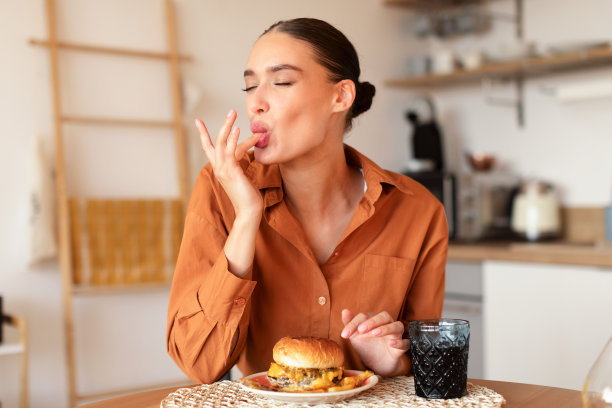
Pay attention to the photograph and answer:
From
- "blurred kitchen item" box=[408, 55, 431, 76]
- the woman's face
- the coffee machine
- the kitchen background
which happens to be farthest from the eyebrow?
"blurred kitchen item" box=[408, 55, 431, 76]

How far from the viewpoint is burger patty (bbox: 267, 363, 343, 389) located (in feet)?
3.22

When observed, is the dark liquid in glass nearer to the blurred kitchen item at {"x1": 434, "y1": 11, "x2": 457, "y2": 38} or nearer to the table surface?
the table surface

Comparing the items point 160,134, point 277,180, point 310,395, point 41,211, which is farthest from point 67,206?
point 310,395

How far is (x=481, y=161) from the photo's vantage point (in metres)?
3.38

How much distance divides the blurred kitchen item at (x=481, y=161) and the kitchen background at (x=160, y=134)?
0.11 meters

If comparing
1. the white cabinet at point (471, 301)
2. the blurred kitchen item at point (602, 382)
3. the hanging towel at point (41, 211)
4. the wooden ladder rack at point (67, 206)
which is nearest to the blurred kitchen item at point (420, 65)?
the white cabinet at point (471, 301)

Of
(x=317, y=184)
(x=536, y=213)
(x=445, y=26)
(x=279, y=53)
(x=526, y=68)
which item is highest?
(x=445, y=26)

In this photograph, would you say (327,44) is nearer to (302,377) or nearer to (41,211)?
(302,377)

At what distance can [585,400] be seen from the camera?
0.76 m

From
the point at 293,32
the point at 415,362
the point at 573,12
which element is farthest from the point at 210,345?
the point at 573,12

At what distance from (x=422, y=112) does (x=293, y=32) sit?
2.43m

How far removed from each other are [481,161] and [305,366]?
2580mm

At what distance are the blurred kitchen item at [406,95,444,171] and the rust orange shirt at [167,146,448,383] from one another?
2.06m

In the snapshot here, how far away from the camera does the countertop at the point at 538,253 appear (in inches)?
96.4
